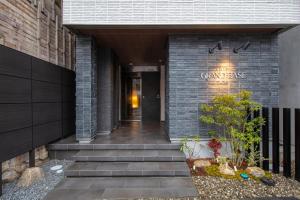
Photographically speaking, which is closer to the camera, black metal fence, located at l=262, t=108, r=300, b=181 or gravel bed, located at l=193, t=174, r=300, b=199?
gravel bed, located at l=193, t=174, r=300, b=199

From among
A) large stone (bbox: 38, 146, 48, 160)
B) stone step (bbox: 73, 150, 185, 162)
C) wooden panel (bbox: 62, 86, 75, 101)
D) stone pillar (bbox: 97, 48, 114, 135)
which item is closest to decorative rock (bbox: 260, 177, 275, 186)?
stone step (bbox: 73, 150, 185, 162)

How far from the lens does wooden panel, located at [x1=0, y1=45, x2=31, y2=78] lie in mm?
3260

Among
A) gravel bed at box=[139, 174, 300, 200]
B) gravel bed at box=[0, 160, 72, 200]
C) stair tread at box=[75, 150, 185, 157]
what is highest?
stair tread at box=[75, 150, 185, 157]

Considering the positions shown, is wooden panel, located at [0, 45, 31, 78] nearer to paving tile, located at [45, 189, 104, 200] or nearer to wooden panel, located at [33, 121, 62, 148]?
wooden panel, located at [33, 121, 62, 148]

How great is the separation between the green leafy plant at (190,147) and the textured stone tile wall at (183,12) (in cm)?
273

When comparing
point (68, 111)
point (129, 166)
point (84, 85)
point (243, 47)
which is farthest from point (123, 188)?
point (243, 47)

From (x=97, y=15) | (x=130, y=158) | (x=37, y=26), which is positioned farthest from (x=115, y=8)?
(x=130, y=158)

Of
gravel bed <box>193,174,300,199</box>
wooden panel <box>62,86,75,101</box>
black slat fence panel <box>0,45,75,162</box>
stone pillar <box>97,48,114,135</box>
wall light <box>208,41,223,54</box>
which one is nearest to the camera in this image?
gravel bed <box>193,174,300,199</box>

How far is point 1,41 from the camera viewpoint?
12.0ft

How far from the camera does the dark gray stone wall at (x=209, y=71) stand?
4.82m

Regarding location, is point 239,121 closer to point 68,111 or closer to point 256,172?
point 256,172

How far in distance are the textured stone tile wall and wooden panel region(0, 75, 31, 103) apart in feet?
5.51

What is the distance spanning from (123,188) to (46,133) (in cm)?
247

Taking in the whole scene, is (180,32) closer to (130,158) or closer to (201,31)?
(201,31)
